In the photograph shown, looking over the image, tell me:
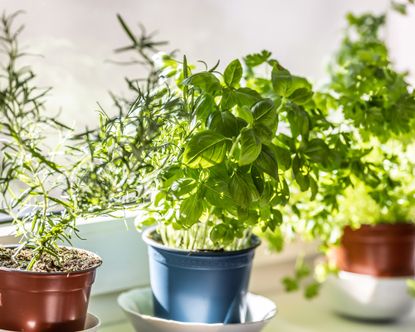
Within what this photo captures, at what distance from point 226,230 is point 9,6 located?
20.6 inches

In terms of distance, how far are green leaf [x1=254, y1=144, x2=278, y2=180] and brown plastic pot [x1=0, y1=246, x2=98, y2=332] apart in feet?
0.86

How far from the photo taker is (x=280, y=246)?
145 cm

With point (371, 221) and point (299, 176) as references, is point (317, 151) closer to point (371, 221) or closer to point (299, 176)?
point (299, 176)

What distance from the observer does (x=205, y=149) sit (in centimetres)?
88

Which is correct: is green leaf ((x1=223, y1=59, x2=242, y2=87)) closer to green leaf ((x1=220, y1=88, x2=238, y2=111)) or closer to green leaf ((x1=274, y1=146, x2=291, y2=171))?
green leaf ((x1=220, y1=88, x2=238, y2=111))

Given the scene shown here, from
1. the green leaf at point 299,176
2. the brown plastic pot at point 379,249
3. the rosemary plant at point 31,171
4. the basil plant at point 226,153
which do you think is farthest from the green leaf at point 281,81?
the brown plastic pot at point 379,249

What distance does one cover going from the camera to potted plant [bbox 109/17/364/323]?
0.89 metres

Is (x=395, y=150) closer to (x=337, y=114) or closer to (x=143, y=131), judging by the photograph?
(x=337, y=114)

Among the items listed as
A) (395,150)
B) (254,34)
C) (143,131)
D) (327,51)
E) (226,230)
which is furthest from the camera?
(327,51)

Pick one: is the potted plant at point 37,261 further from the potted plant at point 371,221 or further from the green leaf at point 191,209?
the potted plant at point 371,221

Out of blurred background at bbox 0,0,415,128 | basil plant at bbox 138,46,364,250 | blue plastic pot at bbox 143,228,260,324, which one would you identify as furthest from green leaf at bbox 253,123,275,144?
blurred background at bbox 0,0,415,128

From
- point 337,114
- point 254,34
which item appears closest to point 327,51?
point 254,34

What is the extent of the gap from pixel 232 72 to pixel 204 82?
52mm

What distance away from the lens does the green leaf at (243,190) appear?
0.88 m
